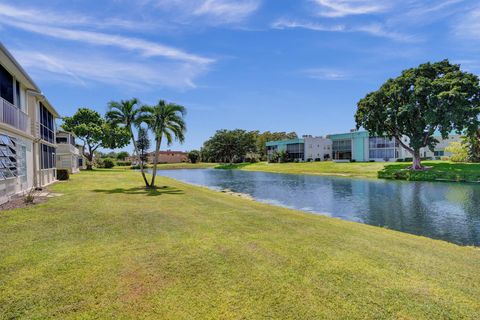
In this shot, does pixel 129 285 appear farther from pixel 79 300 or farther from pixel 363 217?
pixel 363 217

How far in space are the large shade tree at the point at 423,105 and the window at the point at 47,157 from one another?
42.9 m

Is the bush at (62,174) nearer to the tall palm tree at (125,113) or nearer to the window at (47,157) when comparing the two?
the window at (47,157)

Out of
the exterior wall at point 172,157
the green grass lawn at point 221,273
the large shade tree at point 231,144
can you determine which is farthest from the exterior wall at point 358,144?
the exterior wall at point 172,157

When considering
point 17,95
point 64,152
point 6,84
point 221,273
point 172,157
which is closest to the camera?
point 221,273

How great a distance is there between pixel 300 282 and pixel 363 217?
12.4 metres

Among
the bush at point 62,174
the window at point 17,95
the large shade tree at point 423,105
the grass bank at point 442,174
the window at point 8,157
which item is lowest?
the grass bank at point 442,174

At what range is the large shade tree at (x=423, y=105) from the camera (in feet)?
127

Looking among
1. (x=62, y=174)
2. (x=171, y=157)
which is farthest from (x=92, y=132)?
(x=171, y=157)

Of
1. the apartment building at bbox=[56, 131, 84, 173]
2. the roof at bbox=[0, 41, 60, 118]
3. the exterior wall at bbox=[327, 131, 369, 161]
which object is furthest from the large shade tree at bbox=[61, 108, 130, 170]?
the exterior wall at bbox=[327, 131, 369, 161]

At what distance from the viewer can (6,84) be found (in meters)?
14.5

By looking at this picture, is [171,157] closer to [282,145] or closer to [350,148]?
[282,145]

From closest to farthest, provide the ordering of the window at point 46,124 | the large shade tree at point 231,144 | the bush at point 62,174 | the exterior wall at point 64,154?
1. the window at point 46,124
2. the bush at point 62,174
3. the exterior wall at point 64,154
4. the large shade tree at point 231,144

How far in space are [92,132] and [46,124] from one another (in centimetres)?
3426

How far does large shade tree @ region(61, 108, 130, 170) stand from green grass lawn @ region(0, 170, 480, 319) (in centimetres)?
5047
